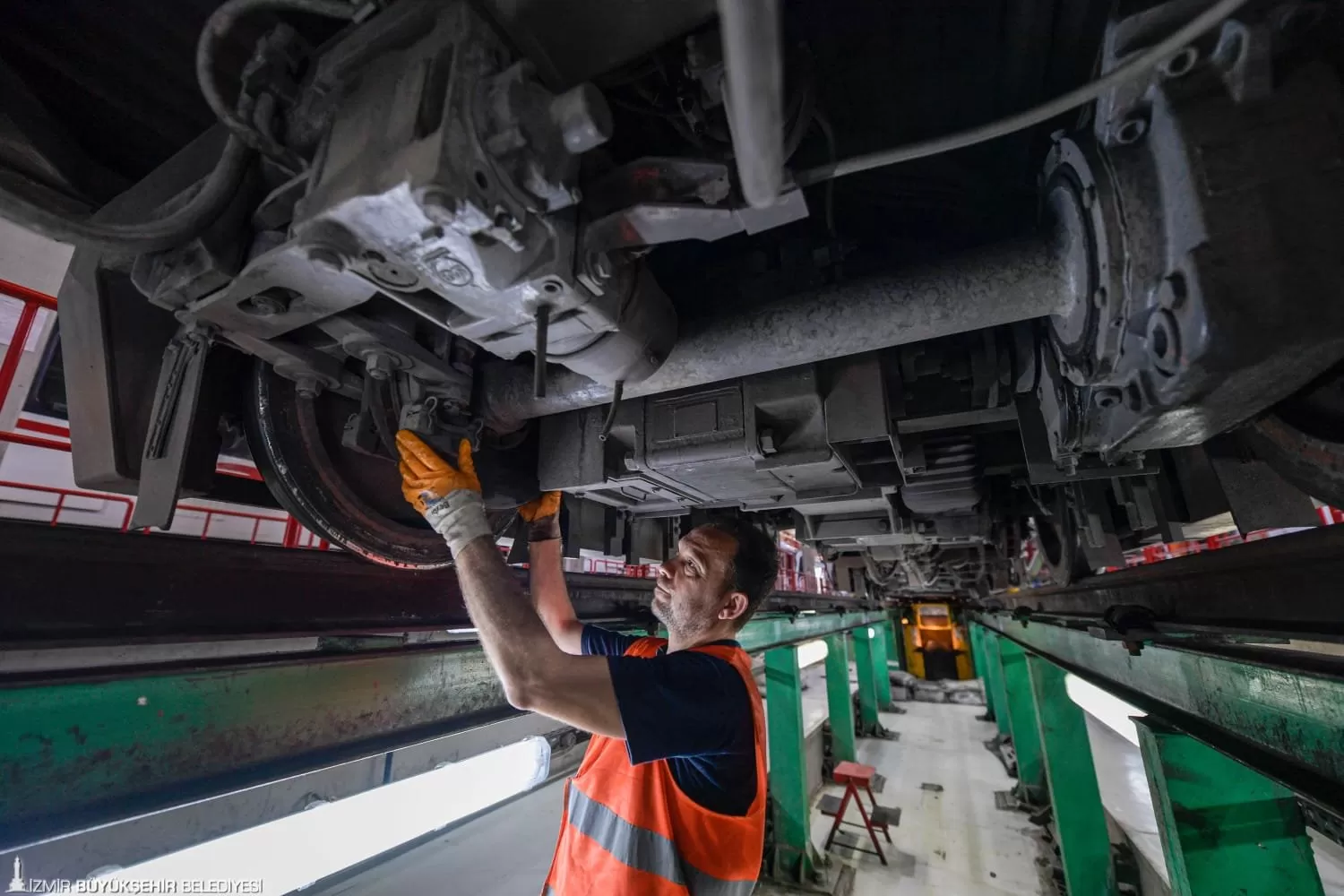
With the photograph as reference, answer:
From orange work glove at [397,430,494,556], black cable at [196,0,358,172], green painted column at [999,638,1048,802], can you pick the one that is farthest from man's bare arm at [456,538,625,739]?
green painted column at [999,638,1048,802]

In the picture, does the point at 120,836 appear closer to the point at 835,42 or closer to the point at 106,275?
the point at 106,275

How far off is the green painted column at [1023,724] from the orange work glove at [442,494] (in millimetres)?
6982

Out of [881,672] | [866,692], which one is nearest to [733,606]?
[866,692]

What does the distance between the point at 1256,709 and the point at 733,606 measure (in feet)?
4.16

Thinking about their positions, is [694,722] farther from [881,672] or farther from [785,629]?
[881,672]

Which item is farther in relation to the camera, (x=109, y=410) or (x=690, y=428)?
(x=690, y=428)

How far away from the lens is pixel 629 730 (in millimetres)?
1125

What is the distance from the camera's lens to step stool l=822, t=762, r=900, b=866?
5.62 meters

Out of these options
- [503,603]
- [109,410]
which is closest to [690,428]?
[503,603]

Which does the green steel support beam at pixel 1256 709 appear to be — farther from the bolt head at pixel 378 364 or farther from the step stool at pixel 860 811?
the step stool at pixel 860 811

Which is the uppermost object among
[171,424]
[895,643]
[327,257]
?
[327,257]

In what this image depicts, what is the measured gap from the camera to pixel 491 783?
2.67 m

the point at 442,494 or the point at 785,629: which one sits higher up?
the point at 442,494

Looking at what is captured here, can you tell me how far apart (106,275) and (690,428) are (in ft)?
4.67
